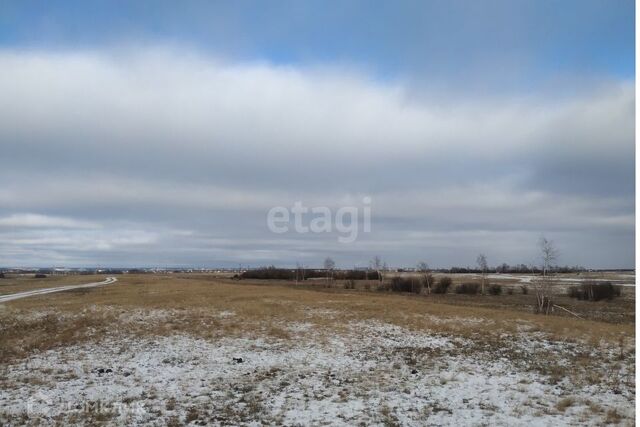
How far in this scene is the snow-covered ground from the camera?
11.0m

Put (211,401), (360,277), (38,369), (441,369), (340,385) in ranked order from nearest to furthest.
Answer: (211,401), (340,385), (38,369), (441,369), (360,277)

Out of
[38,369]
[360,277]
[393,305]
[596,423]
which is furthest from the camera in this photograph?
[360,277]

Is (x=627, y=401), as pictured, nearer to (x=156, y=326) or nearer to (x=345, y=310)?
(x=345, y=310)

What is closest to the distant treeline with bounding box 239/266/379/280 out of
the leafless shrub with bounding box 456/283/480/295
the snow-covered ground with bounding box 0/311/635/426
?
the leafless shrub with bounding box 456/283/480/295

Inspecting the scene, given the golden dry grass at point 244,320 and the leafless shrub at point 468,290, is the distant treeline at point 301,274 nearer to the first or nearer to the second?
the leafless shrub at point 468,290

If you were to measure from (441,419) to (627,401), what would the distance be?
20.2 ft

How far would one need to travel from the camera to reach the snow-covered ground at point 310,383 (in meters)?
Result: 11.0

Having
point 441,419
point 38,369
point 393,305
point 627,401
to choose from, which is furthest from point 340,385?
point 393,305

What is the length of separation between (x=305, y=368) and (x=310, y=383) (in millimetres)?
1931

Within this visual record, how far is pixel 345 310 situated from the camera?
2931 centimetres

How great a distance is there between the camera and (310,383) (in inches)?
548

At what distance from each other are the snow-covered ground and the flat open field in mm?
63

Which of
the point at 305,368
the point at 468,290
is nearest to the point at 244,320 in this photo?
the point at 305,368

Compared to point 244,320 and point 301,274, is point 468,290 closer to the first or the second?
point 244,320
